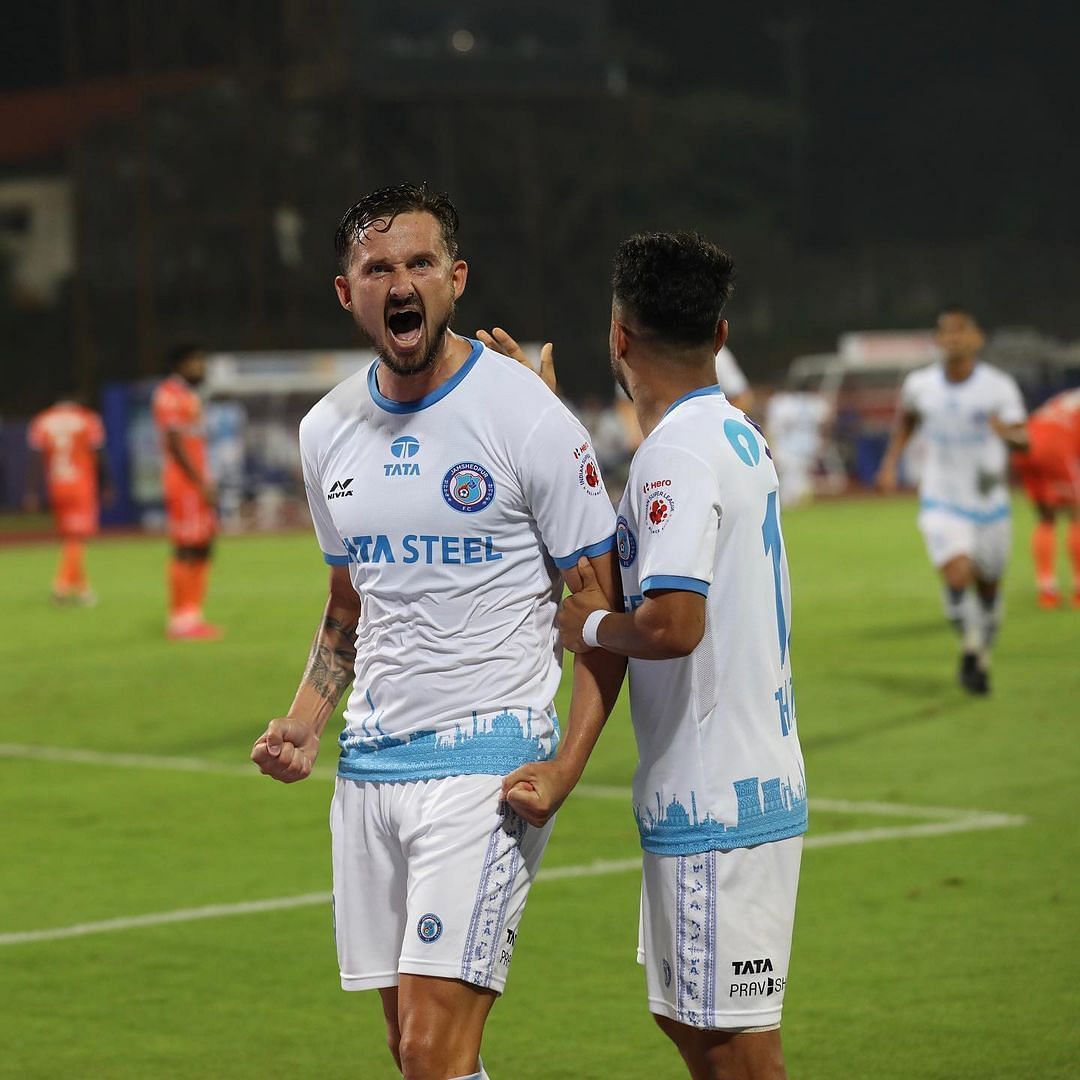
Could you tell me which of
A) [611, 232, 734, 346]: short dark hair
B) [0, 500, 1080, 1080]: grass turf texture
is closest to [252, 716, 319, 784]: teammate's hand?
[611, 232, 734, 346]: short dark hair

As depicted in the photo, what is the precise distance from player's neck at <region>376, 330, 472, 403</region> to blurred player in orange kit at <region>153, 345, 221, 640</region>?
43.3 ft

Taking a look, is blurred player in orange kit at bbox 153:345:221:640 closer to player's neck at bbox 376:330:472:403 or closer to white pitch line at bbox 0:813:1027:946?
white pitch line at bbox 0:813:1027:946

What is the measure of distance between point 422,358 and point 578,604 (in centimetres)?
59

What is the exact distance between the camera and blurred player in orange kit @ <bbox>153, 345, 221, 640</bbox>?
17625 millimetres

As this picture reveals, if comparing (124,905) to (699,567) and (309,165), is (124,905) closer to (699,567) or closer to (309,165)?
(699,567)

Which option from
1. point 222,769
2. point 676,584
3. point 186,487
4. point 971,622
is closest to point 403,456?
point 676,584

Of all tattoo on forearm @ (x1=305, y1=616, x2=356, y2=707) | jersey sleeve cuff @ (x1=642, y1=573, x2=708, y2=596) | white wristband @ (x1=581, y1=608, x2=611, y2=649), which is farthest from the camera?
tattoo on forearm @ (x1=305, y1=616, x2=356, y2=707)

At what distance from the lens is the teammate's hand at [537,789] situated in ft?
13.9

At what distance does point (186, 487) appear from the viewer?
17891 mm

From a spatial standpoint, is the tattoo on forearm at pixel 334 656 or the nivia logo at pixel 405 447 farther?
the tattoo on forearm at pixel 334 656

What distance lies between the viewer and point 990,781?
10.4 metres

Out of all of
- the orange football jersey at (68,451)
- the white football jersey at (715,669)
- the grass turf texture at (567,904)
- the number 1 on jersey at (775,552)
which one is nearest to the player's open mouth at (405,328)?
the white football jersey at (715,669)

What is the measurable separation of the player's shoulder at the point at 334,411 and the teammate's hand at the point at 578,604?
1.98 feet

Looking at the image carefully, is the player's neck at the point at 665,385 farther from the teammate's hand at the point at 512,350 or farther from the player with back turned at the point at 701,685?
the teammate's hand at the point at 512,350
